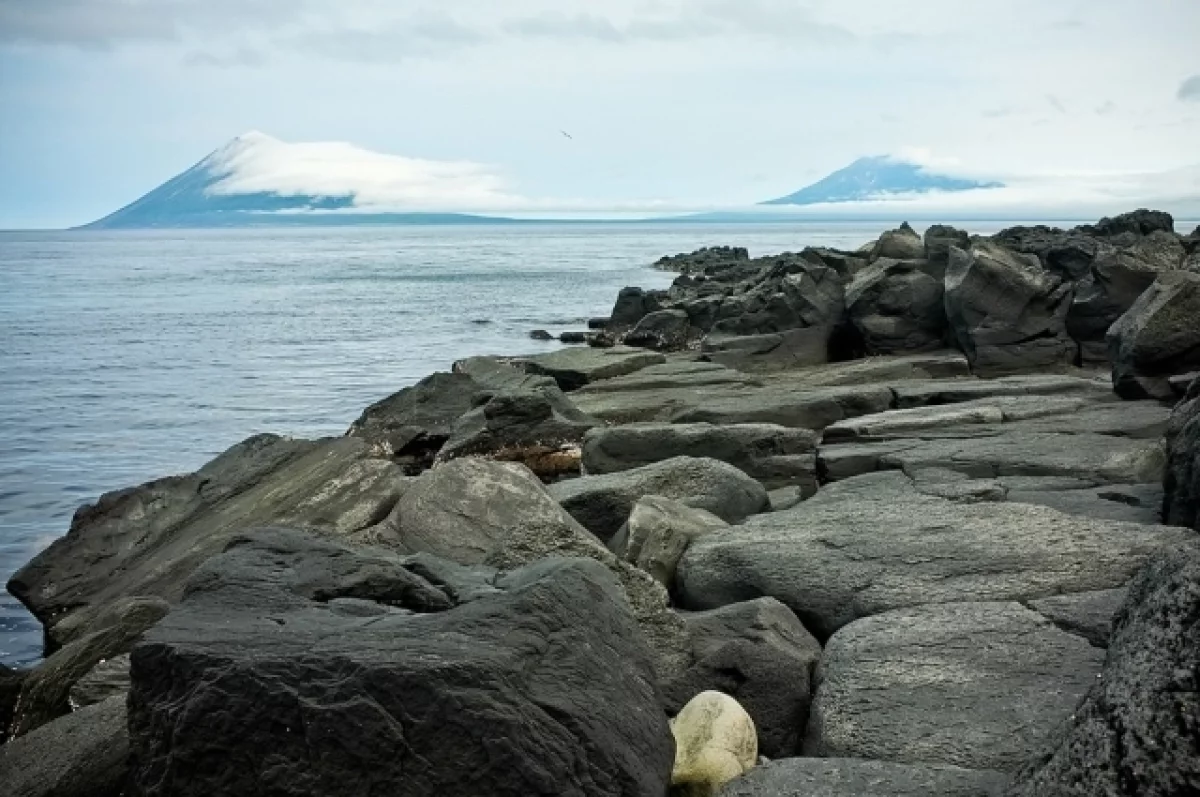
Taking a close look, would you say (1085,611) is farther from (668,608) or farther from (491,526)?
(491,526)

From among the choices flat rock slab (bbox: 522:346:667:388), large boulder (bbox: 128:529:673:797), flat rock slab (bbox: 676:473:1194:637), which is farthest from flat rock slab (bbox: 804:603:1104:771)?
flat rock slab (bbox: 522:346:667:388)

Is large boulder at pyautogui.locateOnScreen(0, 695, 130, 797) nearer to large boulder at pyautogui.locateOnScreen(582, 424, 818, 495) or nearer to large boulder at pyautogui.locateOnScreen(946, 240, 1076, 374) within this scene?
large boulder at pyautogui.locateOnScreen(582, 424, 818, 495)

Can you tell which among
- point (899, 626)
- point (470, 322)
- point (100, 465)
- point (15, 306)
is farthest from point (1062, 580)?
point (15, 306)

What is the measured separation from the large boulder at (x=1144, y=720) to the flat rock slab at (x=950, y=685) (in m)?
1.22

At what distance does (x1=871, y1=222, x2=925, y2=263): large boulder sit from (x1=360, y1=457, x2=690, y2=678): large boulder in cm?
1826

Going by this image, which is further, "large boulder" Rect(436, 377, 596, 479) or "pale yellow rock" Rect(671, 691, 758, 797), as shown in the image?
"large boulder" Rect(436, 377, 596, 479)

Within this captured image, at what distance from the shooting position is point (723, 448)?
10.8 m

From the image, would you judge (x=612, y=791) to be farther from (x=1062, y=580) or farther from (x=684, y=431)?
(x=684, y=431)

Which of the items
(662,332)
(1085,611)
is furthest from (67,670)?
(662,332)

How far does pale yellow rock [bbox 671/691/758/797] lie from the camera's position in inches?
174

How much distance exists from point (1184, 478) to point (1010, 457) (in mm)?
2520

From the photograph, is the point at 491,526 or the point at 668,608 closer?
the point at 668,608

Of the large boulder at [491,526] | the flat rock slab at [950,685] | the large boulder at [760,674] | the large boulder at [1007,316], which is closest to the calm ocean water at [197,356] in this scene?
the large boulder at [491,526]

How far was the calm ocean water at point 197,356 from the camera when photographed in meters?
16.2
